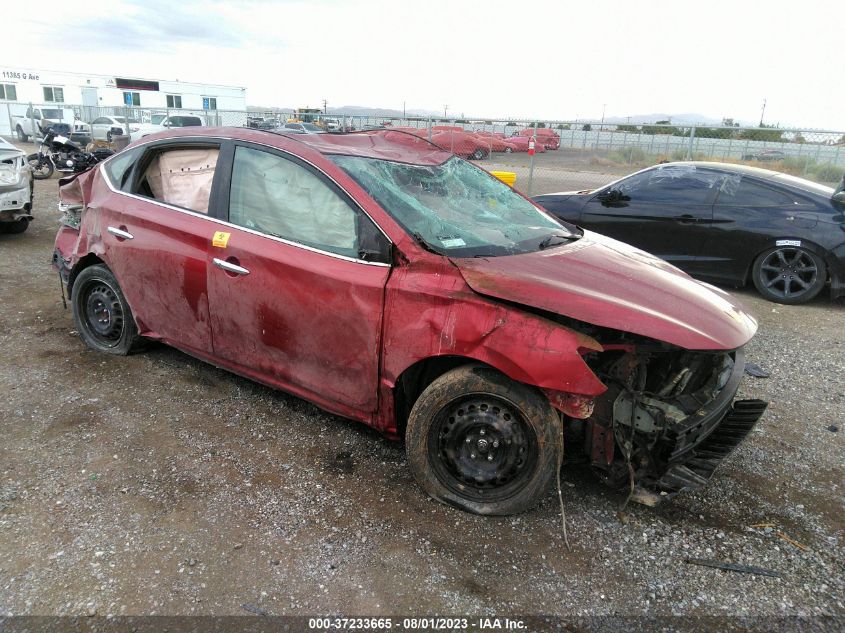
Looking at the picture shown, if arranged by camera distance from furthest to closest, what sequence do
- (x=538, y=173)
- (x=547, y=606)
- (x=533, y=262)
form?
(x=538, y=173), (x=533, y=262), (x=547, y=606)

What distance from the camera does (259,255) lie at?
330 cm

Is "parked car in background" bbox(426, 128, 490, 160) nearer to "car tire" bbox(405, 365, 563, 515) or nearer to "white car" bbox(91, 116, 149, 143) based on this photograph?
"white car" bbox(91, 116, 149, 143)

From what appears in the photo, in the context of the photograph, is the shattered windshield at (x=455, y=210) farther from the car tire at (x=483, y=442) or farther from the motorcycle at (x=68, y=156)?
the motorcycle at (x=68, y=156)

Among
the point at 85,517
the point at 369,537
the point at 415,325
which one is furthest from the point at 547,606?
the point at 85,517

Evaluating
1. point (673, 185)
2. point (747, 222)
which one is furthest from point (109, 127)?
point (747, 222)

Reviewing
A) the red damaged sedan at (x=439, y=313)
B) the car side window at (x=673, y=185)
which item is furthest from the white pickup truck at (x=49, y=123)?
the red damaged sedan at (x=439, y=313)

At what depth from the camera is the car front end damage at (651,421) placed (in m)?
2.70

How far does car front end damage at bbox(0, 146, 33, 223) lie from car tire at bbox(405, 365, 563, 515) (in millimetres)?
7312

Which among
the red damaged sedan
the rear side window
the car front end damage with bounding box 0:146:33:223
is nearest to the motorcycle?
the car front end damage with bounding box 0:146:33:223

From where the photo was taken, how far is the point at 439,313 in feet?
9.13

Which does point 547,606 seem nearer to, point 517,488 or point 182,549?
point 517,488

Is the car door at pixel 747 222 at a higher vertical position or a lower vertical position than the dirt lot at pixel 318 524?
higher

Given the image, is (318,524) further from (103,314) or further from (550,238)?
(103,314)

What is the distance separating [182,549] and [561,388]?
176 cm
